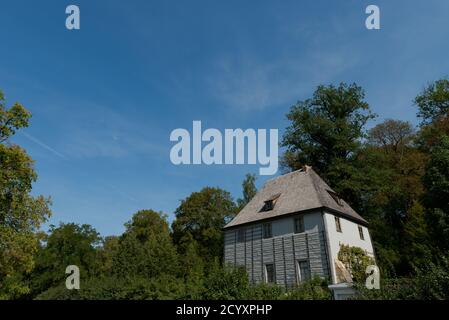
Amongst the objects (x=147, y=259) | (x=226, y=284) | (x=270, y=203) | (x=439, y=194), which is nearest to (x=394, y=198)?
(x=439, y=194)

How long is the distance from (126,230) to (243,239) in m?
35.9

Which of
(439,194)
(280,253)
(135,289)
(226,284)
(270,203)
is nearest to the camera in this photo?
(226,284)

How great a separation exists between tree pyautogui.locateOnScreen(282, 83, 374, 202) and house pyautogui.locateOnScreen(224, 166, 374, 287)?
6.49 m

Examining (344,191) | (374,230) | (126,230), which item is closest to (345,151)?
(344,191)

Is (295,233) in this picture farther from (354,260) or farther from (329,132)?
(329,132)

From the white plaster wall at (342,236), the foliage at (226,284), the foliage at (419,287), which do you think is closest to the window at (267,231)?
the white plaster wall at (342,236)

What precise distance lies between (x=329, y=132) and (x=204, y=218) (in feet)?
69.9

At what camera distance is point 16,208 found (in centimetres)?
2159

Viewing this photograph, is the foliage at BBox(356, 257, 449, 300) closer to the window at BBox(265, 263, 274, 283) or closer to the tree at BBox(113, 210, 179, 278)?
the window at BBox(265, 263, 274, 283)

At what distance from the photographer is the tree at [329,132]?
36.2 m

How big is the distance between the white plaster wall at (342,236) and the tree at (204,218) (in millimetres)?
21963

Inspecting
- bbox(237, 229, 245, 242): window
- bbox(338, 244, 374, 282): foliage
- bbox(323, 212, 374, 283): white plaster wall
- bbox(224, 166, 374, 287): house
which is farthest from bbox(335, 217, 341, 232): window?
bbox(237, 229, 245, 242): window

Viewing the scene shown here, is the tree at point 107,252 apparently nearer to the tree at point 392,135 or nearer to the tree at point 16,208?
the tree at point 16,208

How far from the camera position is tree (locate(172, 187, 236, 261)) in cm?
4803
